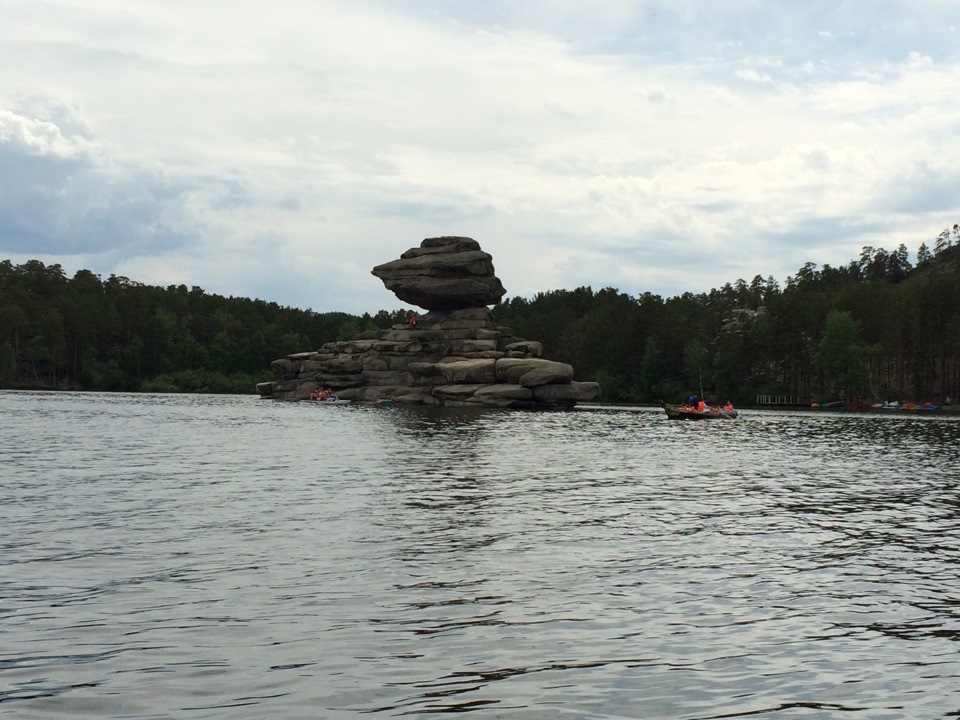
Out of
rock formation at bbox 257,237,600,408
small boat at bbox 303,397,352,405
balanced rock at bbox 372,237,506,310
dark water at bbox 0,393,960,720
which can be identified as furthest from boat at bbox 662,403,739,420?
dark water at bbox 0,393,960,720

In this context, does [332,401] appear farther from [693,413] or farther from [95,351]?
[95,351]

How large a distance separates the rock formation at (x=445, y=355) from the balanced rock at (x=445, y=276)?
12 centimetres

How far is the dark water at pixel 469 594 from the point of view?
11.6m

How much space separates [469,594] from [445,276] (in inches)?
4153

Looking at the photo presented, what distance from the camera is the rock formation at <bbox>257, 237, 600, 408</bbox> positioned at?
351 feet

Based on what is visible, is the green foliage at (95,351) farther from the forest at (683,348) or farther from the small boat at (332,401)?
the small boat at (332,401)

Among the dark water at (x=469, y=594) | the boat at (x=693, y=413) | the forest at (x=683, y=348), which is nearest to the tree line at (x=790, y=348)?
the forest at (x=683, y=348)

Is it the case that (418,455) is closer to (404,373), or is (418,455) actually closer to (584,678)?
(584,678)

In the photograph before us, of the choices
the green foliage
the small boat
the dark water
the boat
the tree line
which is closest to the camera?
the dark water

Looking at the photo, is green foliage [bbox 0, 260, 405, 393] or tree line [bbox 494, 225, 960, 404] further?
green foliage [bbox 0, 260, 405, 393]

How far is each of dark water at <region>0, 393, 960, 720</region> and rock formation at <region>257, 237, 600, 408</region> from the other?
68313 mm

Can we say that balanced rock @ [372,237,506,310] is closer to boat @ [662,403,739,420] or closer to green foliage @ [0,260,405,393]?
boat @ [662,403,739,420]

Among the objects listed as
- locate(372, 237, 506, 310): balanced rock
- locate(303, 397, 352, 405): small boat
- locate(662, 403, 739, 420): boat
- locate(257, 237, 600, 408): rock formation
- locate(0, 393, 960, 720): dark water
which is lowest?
locate(0, 393, 960, 720): dark water

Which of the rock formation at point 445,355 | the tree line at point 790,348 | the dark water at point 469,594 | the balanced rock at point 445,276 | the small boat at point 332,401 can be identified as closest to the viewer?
the dark water at point 469,594
